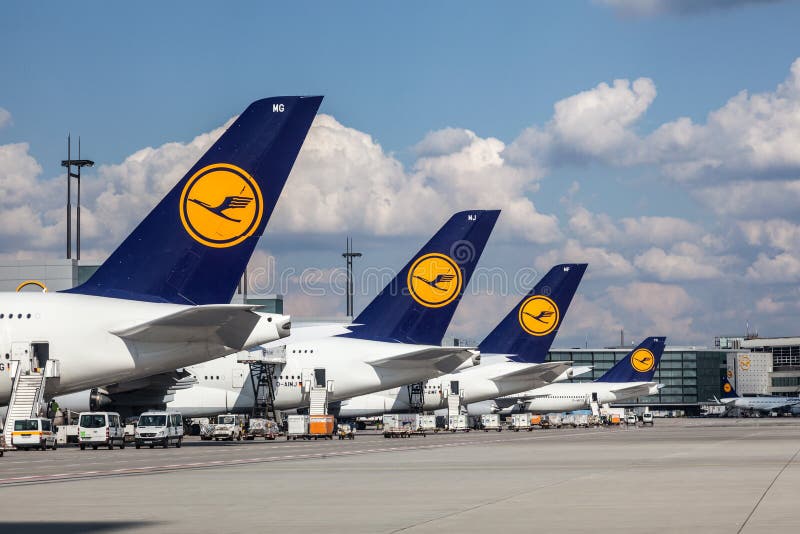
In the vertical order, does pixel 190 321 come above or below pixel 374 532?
above

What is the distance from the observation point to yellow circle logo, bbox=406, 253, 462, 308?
2862 inches

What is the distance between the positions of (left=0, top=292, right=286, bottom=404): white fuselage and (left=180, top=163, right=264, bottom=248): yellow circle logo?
271 cm

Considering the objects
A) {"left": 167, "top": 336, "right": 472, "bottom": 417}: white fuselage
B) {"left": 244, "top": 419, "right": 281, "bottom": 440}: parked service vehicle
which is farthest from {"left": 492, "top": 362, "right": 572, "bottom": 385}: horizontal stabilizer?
{"left": 244, "top": 419, "right": 281, "bottom": 440}: parked service vehicle

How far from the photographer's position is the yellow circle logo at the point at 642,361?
506 feet

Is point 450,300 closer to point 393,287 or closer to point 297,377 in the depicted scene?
point 393,287

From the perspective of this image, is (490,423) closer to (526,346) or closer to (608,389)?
(526,346)

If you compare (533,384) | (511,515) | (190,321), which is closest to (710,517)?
(511,515)

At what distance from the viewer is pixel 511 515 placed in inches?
751

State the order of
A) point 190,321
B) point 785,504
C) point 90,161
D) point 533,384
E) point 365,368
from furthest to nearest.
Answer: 1. point 90,161
2. point 533,384
3. point 365,368
4. point 190,321
5. point 785,504

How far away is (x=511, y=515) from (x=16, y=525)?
7.70m

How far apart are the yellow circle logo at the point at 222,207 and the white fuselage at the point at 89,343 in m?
2.71

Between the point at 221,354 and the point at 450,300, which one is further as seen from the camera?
the point at 450,300

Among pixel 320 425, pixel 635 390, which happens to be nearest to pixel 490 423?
pixel 320 425

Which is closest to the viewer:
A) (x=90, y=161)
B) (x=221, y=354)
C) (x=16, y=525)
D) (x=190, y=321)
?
(x=16, y=525)
